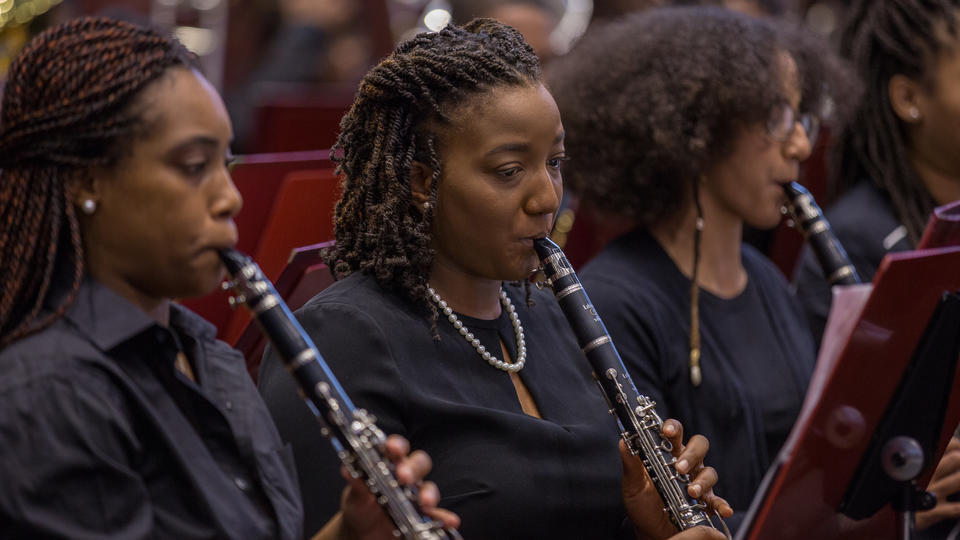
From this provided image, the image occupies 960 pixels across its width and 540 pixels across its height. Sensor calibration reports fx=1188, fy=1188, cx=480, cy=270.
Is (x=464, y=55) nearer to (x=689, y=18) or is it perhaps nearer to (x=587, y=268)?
(x=587, y=268)

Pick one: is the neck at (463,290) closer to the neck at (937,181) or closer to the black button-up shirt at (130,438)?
the black button-up shirt at (130,438)

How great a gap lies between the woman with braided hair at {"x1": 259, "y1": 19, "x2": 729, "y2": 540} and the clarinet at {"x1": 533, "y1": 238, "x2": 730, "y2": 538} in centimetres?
3

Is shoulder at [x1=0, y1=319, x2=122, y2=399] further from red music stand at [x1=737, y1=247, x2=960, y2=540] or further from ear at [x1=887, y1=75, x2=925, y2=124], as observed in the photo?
ear at [x1=887, y1=75, x2=925, y2=124]

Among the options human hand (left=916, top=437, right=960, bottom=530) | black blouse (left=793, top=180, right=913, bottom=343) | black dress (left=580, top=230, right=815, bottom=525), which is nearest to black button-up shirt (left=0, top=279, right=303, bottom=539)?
black dress (left=580, top=230, right=815, bottom=525)

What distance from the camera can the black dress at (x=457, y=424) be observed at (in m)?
1.68

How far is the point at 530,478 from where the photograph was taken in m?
1.74

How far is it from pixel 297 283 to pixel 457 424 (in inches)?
16.5

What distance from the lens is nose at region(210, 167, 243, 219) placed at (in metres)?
1.32

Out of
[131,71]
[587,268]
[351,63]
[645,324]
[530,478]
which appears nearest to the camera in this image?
[131,71]

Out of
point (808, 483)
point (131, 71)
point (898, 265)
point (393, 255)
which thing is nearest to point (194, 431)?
point (131, 71)

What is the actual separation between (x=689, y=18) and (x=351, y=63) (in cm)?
296

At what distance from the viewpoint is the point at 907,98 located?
3.09 meters

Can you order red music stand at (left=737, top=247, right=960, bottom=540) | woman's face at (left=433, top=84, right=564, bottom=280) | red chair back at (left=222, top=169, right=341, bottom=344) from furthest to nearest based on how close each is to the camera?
red chair back at (left=222, top=169, right=341, bottom=344) → woman's face at (left=433, top=84, right=564, bottom=280) → red music stand at (left=737, top=247, right=960, bottom=540)

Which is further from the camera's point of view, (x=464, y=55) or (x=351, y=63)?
(x=351, y=63)
